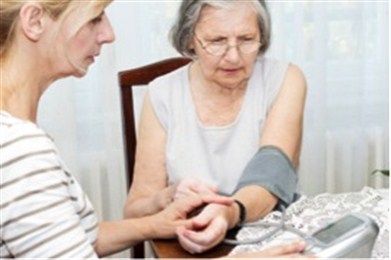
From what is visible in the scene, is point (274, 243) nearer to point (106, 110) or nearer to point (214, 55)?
point (214, 55)

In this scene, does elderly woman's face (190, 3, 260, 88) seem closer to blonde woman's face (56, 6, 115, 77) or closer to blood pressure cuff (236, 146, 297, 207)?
blood pressure cuff (236, 146, 297, 207)

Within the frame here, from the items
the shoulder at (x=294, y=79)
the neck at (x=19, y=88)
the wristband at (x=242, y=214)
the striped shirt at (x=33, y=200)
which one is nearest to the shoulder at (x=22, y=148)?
the striped shirt at (x=33, y=200)

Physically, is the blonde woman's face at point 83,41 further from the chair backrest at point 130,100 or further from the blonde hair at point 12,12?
the chair backrest at point 130,100

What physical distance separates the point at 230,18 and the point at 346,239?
81 cm

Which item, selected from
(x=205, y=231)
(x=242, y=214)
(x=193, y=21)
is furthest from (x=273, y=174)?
(x=193, y=21)

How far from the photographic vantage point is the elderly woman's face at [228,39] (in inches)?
66.1

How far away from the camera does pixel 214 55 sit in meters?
1.70

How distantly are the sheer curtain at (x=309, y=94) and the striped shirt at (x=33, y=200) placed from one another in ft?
4.20

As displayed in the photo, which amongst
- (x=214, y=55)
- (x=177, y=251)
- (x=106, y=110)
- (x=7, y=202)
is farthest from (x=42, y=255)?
(x=106, y=110)

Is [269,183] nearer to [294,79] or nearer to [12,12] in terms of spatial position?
[294,79]

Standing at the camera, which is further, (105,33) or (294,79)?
Result: (294,79)

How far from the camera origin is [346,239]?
3.31ft

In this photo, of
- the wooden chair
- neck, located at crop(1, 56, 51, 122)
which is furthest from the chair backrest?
neck, located at crop(1, 56, 51, 122)

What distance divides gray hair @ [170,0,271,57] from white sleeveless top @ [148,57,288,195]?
96mm
